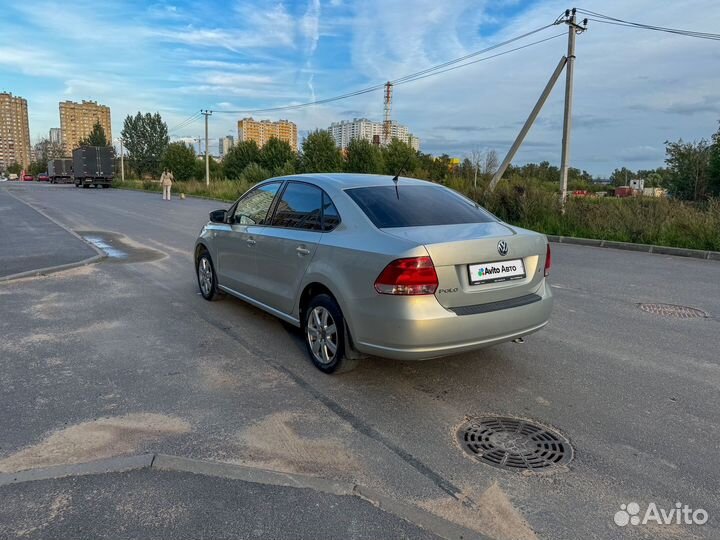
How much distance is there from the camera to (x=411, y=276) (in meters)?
3.59

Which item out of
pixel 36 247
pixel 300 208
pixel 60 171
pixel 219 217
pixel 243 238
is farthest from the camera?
pixel 60 171

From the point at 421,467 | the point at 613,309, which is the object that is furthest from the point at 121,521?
the point at 613,309

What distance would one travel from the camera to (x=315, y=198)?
4.78 m

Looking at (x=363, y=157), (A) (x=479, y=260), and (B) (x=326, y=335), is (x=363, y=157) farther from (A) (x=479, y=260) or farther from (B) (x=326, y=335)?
(A) (x=479, y=260)

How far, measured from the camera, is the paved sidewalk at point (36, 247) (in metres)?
8.98

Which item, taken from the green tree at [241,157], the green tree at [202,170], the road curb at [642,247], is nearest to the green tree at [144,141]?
the green tree at [202,170]

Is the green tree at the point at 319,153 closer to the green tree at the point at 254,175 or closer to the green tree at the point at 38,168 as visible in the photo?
the green tree at the point at 254,175

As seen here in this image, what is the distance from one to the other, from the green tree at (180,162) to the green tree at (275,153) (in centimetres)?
1236

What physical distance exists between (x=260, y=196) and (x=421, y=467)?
12.2 ft

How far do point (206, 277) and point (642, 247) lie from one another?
1085cm

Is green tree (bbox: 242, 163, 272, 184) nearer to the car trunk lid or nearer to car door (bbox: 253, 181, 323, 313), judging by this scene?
car door (bbox: 253, 181, 323, 313)

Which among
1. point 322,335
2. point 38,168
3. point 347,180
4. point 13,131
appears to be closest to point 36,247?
point 347,180

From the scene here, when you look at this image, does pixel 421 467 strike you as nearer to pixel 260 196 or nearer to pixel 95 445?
pixel 95 445

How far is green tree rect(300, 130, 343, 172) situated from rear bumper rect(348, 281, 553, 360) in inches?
1639
